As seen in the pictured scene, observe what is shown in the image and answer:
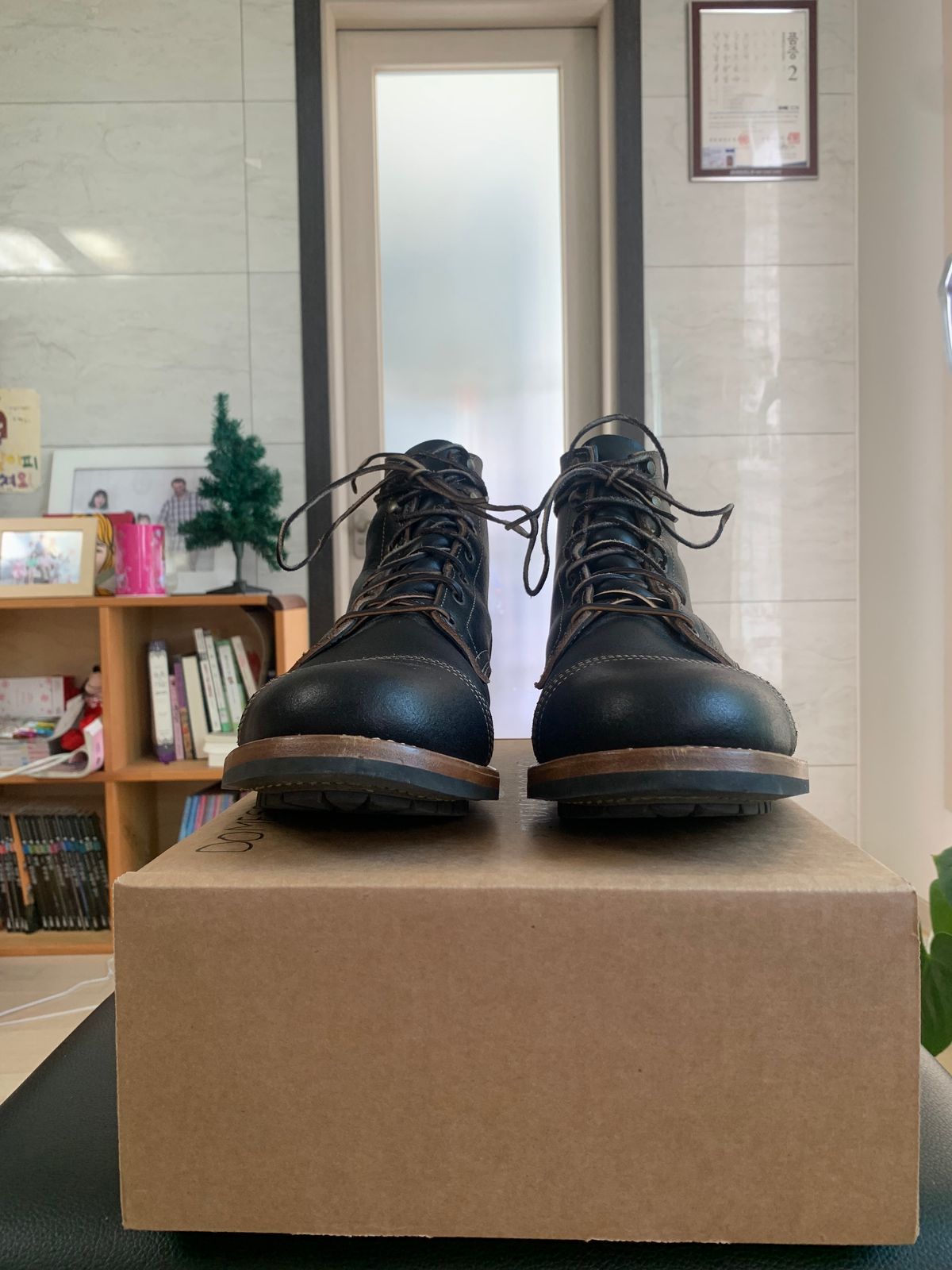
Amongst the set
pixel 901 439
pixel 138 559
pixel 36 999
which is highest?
pixel 901 439

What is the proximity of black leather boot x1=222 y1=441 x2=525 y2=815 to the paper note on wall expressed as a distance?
1868 mm

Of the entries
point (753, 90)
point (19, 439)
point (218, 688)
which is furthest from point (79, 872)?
point (753, 90)

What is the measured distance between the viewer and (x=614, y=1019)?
0.41m

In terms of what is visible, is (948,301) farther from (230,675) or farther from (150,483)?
(150,483)

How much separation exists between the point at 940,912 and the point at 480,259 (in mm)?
2099

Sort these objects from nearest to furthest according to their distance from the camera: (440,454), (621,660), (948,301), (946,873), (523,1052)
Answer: (523,1052) → (621,660) → (946,873) → (440,454) → (948,301)

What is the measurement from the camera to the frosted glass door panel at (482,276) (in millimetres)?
2371

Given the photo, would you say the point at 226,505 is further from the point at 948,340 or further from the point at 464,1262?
the point at 464,1262

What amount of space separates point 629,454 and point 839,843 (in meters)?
0.37

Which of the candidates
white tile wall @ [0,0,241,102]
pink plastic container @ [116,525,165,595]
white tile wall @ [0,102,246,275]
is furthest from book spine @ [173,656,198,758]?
white tile wall @ [0,0,241,102]

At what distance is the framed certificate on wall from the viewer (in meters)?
2.28

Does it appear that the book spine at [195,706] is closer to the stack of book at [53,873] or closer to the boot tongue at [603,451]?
the stack of book at [53,873]

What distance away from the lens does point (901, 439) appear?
6.88ft

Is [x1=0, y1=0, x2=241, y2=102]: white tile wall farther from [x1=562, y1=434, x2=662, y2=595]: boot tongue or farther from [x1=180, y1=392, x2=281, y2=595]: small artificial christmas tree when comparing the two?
[x1=562, y1=434, x2=662, y2=595]: boot tongue
